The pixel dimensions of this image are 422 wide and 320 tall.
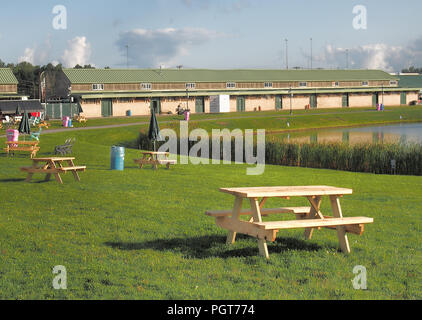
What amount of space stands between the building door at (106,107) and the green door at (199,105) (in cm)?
1303

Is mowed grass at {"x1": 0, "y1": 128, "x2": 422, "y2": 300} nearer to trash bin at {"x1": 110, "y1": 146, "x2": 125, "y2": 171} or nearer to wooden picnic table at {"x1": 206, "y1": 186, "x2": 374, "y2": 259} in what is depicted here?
wooden picnic table at {"x1": 206, "y1": 186, "x2": 374, "y2": 259}

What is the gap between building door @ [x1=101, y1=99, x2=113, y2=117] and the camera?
71.2 metres

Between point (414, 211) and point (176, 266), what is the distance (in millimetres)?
7167

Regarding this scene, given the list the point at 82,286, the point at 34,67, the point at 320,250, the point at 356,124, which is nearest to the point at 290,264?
the point at 320,250

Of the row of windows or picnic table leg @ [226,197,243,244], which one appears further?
the row of windows

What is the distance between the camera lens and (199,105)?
8012 cm

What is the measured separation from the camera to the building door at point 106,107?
2802 inches

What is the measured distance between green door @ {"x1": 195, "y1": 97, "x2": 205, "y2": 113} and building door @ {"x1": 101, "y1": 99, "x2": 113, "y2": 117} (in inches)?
513

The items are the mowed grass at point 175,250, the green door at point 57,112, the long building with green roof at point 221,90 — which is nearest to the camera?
the mowed grass at point 175,250

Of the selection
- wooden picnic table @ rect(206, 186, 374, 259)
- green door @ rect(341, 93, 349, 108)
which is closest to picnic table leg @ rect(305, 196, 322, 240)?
wooden picnic table @ rect(206, 186, 374, 259)

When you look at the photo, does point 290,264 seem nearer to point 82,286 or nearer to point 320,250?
point 320,250

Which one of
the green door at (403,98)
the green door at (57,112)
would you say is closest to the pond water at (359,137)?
the green door at (57,112)

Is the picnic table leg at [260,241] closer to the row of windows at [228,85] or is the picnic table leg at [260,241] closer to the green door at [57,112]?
the green door at [57,112]

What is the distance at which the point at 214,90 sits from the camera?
83938mm
